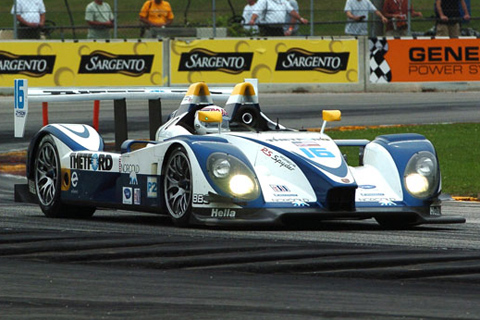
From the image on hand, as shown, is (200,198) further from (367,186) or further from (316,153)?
(367,186)

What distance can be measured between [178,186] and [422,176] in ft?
6.69

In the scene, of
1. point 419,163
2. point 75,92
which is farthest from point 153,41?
point 419,163

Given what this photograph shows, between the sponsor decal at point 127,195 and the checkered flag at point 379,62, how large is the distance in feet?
54.0

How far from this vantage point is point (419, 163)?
1018 centimetres

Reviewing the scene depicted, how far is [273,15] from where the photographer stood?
27.0m

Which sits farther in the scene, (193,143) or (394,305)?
(193,143)

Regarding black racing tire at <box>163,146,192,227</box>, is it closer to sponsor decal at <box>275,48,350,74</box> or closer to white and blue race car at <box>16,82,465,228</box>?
white and blue race car at <box>16,82,465,228</box>

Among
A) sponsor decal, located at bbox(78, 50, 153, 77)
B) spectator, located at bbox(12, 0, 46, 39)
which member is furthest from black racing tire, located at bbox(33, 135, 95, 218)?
spectator, located at bbox(12, 0, 46, 39)

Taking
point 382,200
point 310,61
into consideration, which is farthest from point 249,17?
point 382,200

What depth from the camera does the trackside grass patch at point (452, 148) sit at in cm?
1447

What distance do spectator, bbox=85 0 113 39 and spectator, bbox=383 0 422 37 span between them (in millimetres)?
6243

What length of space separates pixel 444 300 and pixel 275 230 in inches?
130

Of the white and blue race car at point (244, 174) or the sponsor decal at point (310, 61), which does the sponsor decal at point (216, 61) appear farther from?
the white and blue race car at point (244, 174)

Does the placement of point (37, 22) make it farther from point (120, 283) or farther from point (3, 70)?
point (120, 283)
